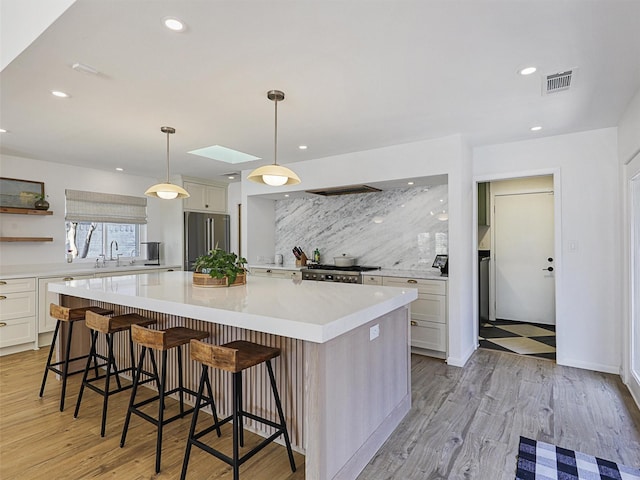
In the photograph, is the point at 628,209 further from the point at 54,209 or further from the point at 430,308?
the point at 54,209

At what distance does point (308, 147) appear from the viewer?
4.16m

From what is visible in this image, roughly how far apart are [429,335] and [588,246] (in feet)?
5.98

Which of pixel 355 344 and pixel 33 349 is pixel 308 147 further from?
pixel 33 349

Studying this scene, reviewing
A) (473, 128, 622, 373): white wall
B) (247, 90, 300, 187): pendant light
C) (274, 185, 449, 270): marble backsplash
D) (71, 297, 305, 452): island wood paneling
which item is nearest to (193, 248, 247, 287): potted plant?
(71, 297, 305, 452): island wood paneling

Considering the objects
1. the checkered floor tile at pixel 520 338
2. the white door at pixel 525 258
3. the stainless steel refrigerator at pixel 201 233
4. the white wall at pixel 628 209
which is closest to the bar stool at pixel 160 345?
the white wall at pixel 628 209

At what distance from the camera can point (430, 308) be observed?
12.8 ft

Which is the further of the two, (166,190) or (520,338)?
(520,338)

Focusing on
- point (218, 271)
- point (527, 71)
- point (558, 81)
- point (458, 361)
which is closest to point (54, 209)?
point (218, 271)

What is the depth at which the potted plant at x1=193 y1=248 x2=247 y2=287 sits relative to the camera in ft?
9.17

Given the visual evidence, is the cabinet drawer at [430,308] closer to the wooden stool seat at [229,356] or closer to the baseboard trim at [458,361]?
the baseboard trim at [458,361]

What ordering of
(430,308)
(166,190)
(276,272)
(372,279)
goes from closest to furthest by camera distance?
(166,190) → (430,308) → (372,279) → (276,272)

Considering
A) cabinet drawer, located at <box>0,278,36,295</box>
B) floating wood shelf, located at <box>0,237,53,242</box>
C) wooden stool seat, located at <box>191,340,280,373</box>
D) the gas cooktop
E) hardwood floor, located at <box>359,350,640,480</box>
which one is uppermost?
floating wood shelf, located at <box>0,237,53,242</box>

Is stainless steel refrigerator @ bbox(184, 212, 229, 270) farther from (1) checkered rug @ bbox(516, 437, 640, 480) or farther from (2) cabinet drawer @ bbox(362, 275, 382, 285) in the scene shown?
(1) checkered rug @ bbox(516, 437, 640, 480)

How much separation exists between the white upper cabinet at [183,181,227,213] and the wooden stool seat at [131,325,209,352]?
13.1 ft
